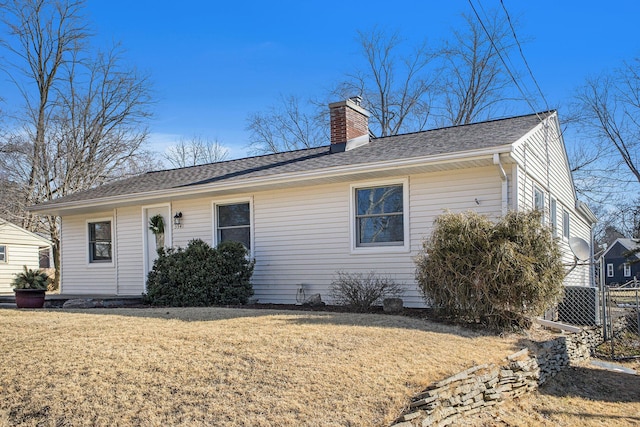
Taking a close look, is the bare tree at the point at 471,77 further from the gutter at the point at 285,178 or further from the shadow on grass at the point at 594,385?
the shadow on grass at the point at 594,385

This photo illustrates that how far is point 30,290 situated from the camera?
1029 centimetres

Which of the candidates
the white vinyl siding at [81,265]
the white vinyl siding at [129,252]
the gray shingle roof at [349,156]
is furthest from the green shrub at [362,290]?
the white vinyl siding at [81,265]

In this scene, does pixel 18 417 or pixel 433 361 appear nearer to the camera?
pixel 18 417

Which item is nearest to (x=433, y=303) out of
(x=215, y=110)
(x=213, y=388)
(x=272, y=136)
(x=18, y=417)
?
(x=213, y=388)

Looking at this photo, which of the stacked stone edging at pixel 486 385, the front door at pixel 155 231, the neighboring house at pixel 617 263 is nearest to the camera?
the stacked stone edging at pixel 486 385

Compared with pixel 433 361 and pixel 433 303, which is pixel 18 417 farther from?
pixel 433 303

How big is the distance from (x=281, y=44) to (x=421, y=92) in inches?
455

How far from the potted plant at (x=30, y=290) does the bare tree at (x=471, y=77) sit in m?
20.7

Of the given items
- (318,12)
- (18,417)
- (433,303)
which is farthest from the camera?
(318,12)

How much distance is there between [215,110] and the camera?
24547 millimetres

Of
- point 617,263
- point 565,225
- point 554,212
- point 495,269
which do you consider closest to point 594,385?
point 495,269

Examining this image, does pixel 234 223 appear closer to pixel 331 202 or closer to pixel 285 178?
pixel 285 178

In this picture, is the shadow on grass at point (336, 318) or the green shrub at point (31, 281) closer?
the shadow on grass at point (336, 318)

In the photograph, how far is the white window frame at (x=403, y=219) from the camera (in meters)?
9.64
